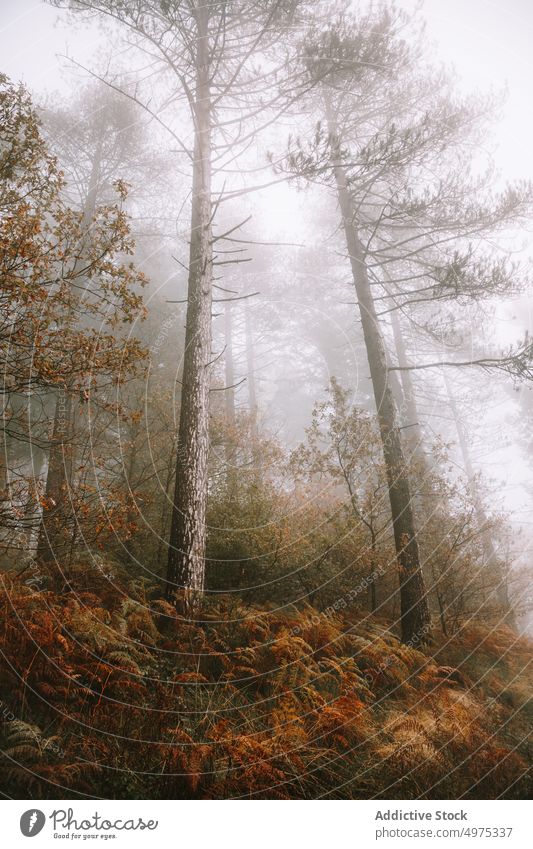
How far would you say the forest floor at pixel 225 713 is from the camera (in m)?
2.74

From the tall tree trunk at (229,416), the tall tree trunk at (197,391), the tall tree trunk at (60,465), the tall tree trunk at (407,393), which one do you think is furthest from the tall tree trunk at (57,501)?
the tall tree trunk at (407,393)

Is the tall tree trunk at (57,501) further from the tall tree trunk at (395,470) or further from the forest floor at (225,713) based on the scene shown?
the tall tree trunk at (395,470)

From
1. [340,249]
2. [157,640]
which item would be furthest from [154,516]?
[340,249]

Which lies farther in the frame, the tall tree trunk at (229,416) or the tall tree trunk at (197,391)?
the tall tree trunk at (229,416)

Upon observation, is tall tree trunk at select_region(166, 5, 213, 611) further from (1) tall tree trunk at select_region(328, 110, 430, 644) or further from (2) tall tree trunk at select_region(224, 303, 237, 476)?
(1) tall tree trunk at select_region(328, 110, 430, 644)

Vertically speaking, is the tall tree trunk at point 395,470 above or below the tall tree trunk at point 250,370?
below

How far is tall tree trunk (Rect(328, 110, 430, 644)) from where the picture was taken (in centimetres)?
612

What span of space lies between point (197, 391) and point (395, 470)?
3.77 m

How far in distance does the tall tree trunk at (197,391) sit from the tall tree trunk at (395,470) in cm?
226

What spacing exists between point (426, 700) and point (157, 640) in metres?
3.06

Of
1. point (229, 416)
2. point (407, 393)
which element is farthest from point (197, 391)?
point (407, 393)

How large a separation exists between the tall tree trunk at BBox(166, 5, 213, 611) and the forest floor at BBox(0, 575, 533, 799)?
2.06 ft
